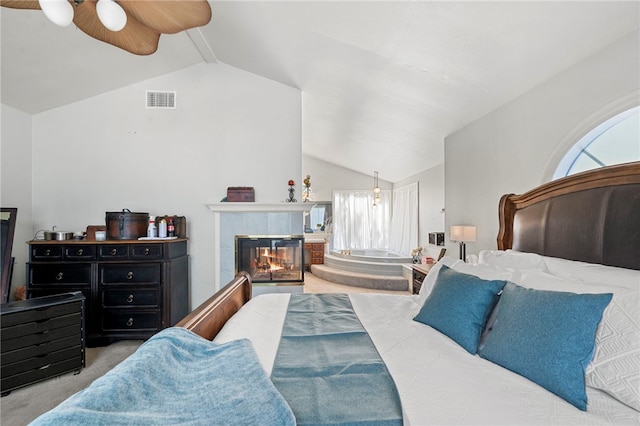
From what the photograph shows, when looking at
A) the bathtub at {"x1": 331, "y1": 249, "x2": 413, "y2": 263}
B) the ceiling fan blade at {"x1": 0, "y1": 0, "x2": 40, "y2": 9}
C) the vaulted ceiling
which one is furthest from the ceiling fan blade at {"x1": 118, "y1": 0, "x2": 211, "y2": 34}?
the bathtub at {"x1": 331, "y1": 249, "x2": 413, "y2": 263}

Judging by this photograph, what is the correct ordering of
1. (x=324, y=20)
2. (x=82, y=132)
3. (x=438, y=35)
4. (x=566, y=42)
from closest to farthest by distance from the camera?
(x=566, y=42) → (x=438, y=35) → (x=324, y=20) → (x=82, y=132)

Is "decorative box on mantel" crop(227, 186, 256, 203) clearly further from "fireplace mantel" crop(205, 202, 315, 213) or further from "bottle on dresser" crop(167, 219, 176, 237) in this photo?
"bottle on dresser" crop(167, 219, 176, 237)

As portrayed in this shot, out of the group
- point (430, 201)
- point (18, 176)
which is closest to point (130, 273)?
point (18, 176)

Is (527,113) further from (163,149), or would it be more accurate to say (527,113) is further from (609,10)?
(163,149)

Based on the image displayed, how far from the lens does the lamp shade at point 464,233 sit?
3.18m

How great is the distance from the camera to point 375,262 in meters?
5.97

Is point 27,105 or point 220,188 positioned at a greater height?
point 27,105

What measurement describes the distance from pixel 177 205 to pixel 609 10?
4.06 m

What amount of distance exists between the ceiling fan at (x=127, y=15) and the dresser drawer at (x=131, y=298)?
2259 millimetres

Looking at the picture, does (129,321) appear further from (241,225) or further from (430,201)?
(430,201)

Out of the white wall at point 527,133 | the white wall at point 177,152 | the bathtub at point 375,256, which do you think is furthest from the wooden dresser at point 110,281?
the bathtub at point 375,256

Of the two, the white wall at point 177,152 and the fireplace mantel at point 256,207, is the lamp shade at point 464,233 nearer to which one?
the fireplace mantel at point 256,207

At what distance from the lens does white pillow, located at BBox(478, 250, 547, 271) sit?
169 cm

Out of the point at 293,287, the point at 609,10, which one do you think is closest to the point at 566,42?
the point at 609,10
